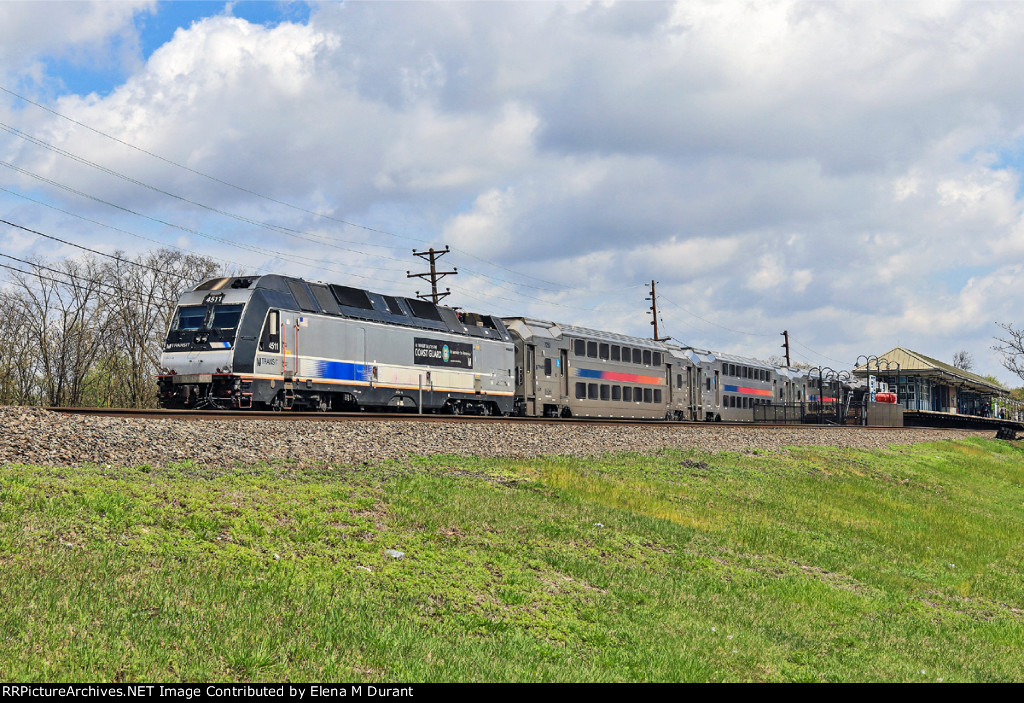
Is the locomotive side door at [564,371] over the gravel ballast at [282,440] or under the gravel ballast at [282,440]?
over

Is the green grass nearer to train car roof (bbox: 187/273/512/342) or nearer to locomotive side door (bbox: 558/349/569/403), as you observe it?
train car roof (bbox: 187/273/512/342)

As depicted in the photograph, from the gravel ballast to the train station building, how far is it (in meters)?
55.9

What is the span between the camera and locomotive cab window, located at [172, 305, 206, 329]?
25.5m

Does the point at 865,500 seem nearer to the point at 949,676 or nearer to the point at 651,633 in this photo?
the point at 949,676

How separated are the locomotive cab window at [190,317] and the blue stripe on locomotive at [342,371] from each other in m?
3.52

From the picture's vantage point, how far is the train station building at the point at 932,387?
8425 cm

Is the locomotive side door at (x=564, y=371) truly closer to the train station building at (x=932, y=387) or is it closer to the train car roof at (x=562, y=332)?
the train car roof at (x=562, y=332)

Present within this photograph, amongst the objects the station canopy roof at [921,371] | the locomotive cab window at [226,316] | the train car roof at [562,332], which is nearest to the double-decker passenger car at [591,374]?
the train car roof at [562,332]

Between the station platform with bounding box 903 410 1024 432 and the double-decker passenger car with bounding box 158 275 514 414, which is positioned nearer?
the double-decker passenger car with bounding box 158 275 514 414

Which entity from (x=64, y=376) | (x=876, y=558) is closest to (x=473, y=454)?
(x=876, y=558)

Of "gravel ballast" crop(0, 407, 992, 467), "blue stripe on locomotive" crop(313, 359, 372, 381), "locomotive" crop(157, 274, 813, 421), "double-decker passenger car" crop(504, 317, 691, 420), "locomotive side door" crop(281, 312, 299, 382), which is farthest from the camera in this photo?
"double-decker passenger car" crop(504, 317, 691, 420)

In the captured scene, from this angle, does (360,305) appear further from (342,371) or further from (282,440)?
(282,440)

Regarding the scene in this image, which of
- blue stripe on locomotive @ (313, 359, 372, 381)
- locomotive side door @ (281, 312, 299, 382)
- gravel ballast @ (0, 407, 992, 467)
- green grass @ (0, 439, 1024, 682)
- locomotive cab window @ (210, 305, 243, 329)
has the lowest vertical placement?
green grass @ (0, 439, 1024, 682)

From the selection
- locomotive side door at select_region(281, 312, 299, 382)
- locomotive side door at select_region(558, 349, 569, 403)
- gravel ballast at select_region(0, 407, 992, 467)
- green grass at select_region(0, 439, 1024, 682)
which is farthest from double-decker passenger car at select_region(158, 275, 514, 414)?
green grass at select_region(0, 439, 1024, 682)
